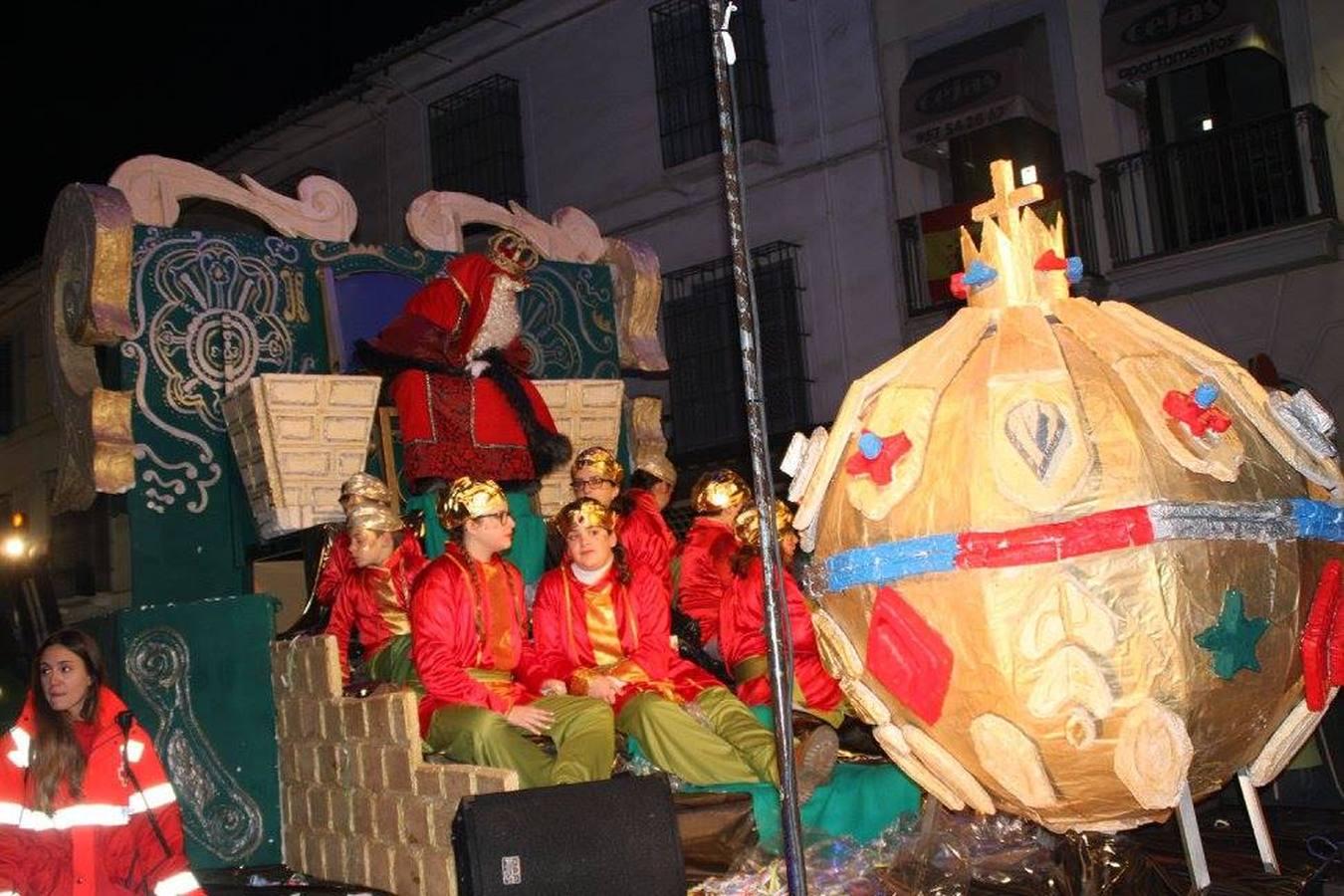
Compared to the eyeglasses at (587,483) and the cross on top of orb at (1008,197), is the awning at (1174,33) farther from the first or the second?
the cross on top of orb at (1008,197)

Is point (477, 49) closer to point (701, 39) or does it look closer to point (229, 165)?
point (701, 39)

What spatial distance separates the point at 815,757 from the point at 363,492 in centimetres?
272

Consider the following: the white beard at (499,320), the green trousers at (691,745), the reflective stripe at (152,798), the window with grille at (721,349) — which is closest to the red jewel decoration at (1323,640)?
the green trousers at (691,745)

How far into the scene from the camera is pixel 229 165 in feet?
A: 71.3

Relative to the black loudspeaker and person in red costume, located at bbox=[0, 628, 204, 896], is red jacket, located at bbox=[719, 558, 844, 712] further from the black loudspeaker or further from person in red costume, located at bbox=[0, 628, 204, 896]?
person in red costume, located at bbox=[0, 628, 204, 896]

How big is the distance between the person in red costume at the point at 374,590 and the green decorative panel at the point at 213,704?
1.14ft

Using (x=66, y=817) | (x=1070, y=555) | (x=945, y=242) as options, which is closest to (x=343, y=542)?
(x=66, y=817)

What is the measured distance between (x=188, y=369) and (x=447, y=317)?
1.39 m

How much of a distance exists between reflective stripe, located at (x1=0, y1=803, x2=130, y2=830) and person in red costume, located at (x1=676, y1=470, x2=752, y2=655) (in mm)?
2750

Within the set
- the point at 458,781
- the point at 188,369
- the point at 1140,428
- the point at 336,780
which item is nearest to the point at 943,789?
the point at 1140,428

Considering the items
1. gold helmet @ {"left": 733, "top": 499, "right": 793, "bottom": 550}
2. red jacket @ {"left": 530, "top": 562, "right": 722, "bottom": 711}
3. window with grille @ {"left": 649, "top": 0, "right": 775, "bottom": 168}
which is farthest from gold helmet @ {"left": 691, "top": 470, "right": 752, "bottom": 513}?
window with grille @ {"left": 649, "top": 0, "right": 775, "bottom": 168}

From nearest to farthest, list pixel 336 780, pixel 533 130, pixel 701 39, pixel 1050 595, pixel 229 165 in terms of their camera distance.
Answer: pixel 1050 595, pixel 336 780, pixel 701 39, pixel 533 130, pixel 229 165

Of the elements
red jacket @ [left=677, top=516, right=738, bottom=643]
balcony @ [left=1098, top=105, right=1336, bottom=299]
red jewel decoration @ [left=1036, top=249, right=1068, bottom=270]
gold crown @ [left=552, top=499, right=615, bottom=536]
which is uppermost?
balcony @ [left=1098, top=105, right=1336, bottom=299]

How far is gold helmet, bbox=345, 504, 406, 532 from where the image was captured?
23.0 ft
